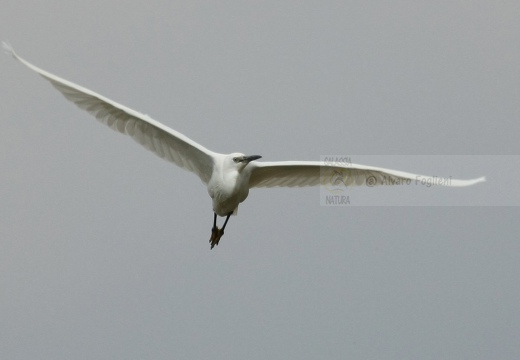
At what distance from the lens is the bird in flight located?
112ft

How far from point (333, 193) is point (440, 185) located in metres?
2.45

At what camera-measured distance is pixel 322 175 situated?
3556 cm

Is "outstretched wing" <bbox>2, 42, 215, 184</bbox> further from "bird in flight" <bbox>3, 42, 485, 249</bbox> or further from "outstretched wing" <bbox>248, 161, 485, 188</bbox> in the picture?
"outstretched wing" <bbox>248, 161, 485, 188</bbox>

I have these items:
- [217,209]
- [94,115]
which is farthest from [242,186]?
[94,115]

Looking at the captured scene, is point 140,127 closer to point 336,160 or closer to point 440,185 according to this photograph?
point 336,160

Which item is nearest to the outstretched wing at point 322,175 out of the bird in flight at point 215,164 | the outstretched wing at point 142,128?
the bird in flight at point 215,164

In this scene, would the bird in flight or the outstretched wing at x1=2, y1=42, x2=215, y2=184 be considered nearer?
the bird in flight

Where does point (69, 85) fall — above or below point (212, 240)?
above

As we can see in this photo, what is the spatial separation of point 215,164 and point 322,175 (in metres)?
2.59

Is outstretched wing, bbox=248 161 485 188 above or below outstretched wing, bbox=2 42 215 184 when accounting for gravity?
below

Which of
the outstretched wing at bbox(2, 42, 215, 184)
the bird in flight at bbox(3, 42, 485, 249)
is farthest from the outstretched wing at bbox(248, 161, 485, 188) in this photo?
the outstretched wing at bbox(2, 42, 215, 184)

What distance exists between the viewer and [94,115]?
34.7 metres

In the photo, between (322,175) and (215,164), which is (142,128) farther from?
(322,175)

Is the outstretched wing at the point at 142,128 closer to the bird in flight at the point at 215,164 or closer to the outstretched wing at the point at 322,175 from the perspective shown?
the bird in flight at the point at 215,164
